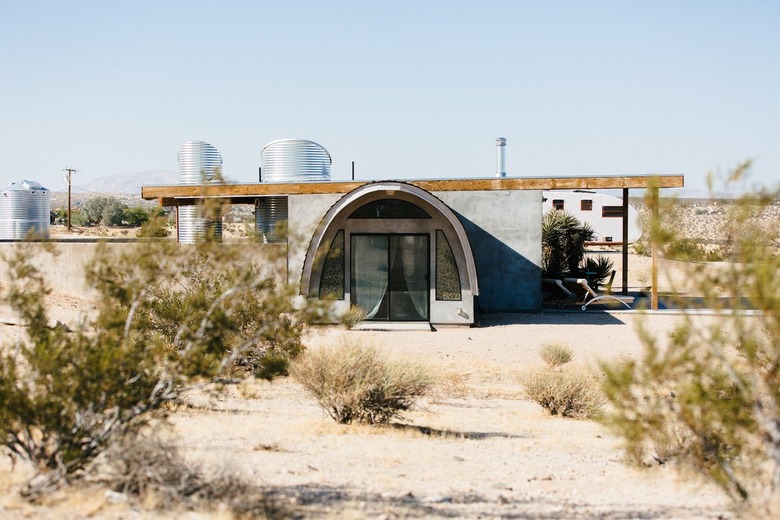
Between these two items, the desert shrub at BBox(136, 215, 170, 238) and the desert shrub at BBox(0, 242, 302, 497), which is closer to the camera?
the desert shrub at BBox(0, 242, 302, 497)

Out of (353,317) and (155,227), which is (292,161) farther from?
(155,227)

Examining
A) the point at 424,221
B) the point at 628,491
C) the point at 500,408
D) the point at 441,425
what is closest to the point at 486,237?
the point at 424,221

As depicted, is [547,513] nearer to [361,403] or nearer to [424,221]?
[361,403]

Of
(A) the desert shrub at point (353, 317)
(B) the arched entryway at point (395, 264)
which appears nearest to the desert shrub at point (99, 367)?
(A) the desert shrub at point (353, 317)

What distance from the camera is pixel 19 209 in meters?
31.8

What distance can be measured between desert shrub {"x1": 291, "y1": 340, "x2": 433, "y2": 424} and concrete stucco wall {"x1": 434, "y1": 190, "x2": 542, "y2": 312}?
11268mm

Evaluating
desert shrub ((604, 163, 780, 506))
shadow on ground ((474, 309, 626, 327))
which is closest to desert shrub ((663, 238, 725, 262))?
desert shrub ((604, 163, 780, 506))

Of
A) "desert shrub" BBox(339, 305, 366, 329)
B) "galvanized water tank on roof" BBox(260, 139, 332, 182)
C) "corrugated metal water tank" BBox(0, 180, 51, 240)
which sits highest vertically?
"galvanized water tank on roof" BBox(260, 139, 332, 182)

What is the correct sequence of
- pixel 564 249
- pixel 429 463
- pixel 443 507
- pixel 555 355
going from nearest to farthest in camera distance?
pixel 443 507, pixel 429 463, pixel 555 355, pixel 564 249

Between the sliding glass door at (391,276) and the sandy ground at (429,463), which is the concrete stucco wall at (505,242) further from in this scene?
the sandy ground at (429,463)

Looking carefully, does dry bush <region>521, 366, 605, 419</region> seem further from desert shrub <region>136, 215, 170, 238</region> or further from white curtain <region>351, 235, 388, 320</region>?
white curtain <region>351, 235, 388, 320</region>

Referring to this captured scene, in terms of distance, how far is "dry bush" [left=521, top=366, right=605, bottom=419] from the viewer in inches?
514

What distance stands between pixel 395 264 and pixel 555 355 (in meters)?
5.86

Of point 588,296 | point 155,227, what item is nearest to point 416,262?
point 588,296
